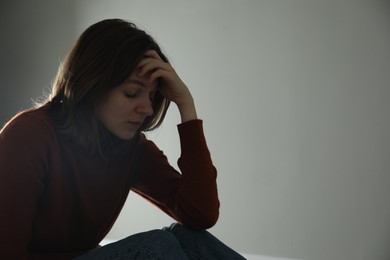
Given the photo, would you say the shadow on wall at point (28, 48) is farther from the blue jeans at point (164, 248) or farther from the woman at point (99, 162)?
the blue jeans at point (164, 248)

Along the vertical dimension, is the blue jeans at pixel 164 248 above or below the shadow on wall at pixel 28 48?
below

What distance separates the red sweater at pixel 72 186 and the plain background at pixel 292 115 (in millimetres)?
651

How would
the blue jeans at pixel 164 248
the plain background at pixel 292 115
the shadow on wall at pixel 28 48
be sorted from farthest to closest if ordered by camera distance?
the shadow on wall at pixel 28 48 < the plain background at pixel 292 115 < the blue jeans at pixel 164 248

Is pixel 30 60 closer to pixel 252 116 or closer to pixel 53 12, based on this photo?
pixel 53 12

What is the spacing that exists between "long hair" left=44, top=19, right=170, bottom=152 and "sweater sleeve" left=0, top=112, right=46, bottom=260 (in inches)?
3.5

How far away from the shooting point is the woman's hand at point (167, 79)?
34.5 inches

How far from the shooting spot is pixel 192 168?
3.05 ft

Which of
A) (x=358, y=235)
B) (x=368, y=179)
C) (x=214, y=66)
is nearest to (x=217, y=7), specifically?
(x=214, y=66)

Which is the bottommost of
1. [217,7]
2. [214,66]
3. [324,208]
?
[324,208]

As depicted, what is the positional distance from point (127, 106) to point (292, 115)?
84 cm

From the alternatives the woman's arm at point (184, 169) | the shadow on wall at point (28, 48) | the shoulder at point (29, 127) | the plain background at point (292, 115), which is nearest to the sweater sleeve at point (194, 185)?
the woman's arm at point (184, 169)

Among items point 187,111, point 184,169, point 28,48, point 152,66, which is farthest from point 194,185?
point 28,48

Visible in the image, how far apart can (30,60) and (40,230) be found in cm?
148

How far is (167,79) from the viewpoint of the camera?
3.10 ft
